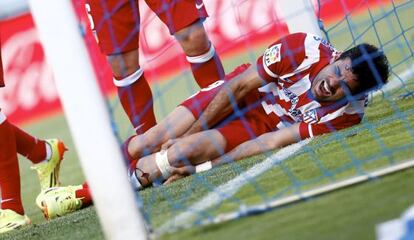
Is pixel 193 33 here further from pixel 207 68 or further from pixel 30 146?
pixel 30 146

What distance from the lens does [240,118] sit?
5152mm

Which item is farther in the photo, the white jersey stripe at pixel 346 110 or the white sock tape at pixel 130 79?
the white sock tape at pixel 130 79

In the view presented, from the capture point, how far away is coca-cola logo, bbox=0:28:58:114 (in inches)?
435

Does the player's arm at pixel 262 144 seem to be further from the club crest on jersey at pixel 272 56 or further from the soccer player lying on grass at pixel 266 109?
the club crest on jersey at pixel 272 56

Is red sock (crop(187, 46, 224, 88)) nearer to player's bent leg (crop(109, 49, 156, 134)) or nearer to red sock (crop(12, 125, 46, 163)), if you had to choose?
player's bent leg (crop(109, 49, 156, 134))

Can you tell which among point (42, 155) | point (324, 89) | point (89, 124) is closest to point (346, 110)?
point (324, 89)

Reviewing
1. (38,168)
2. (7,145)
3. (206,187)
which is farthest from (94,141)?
(38,168)

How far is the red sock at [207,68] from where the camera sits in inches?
206

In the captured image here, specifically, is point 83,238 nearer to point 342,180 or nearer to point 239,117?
point 342,180

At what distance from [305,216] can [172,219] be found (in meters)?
0.61

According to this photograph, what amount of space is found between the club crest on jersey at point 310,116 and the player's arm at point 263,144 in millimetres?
60

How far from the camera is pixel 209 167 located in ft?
16.4

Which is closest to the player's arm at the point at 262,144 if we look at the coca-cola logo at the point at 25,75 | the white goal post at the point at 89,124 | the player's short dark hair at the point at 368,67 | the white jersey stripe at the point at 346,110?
the white jersey stripe at the point at 346,110

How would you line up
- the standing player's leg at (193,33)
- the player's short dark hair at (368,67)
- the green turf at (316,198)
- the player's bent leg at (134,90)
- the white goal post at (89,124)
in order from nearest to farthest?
the green turf at (316,198)
the white goal post at (89,124)
the player's short dark hair at (368,67)
the standing player's leg at (193,33)
the player's bent leg at (134,90)
